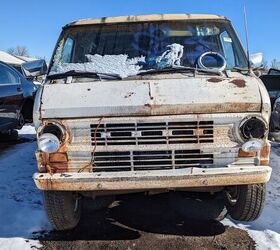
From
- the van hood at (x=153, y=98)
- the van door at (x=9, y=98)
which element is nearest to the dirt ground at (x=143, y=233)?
the van hood at (x=153, y=98)

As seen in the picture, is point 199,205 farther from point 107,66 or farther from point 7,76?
point 7,76

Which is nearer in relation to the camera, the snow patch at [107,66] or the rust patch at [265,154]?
the rust patch at [265,154]

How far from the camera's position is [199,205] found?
183 inches

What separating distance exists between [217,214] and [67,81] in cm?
205

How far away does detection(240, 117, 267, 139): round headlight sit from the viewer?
155 inches

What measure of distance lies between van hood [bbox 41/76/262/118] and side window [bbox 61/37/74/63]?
3.29ft

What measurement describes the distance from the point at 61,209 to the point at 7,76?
563cm

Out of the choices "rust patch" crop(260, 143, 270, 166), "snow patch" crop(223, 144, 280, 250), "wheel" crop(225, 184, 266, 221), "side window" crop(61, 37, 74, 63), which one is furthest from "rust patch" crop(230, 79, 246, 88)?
"side window" crop(61, 37, 74, 63)

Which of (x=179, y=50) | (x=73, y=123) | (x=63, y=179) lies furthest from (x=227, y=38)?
(x=63, y=179)

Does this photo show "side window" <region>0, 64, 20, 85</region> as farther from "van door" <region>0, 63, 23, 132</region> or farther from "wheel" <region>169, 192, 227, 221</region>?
"wheel" <region>169, 192, 227, 221</region>

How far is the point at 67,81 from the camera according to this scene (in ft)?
14.3

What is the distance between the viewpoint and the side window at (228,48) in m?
4.92

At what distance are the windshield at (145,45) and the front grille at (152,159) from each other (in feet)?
3.83

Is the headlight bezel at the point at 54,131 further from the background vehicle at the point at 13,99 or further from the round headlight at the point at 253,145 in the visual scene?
the background vehicle at the point at 13,99
